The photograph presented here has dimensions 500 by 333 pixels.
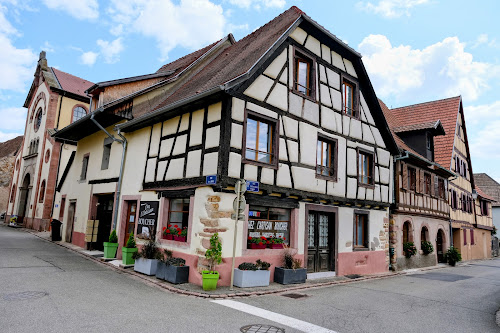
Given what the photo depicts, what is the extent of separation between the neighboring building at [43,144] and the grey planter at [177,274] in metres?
18.2

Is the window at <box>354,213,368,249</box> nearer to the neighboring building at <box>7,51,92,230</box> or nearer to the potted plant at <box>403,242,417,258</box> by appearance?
the potted plant at <box>403,242,417,258</box>

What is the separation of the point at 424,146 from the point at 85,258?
55.4 feet

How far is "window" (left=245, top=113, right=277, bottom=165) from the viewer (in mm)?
9500

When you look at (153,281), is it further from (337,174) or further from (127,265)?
(337,174)

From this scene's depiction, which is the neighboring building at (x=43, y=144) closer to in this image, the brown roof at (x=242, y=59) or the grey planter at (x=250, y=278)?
the brown roof at (x=242, y=59)

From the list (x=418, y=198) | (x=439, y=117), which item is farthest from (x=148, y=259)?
(x=439, y=117)

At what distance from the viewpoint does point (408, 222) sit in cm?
1636

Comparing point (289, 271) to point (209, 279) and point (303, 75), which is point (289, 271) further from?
point (303, 75)

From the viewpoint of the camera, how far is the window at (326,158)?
38.2 feet

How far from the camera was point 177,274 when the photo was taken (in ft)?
28.0

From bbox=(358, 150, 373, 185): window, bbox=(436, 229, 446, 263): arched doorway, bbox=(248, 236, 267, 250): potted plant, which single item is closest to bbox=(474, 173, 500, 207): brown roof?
bbox=(436, 229, 446, 263): arched doorway

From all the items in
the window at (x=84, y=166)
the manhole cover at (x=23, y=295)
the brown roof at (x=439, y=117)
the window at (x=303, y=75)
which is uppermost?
the brown roof at (x=439, y=117)

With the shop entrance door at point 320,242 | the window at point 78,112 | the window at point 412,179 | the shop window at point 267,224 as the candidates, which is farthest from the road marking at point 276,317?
the window at point 78,112

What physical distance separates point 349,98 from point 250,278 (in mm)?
8386
